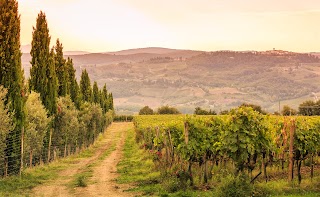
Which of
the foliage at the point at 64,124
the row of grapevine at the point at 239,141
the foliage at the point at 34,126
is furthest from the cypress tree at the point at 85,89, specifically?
the row of grapevine at the point at 239,141

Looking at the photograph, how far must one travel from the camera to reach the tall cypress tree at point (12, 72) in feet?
75.2

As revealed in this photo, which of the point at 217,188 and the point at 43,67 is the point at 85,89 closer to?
the point at 43,67

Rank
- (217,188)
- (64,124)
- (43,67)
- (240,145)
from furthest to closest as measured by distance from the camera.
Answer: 1. (64,124)
2. (43,67)
3. (240,145)
4. (217,188)

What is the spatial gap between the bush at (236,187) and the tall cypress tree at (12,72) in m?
12.0

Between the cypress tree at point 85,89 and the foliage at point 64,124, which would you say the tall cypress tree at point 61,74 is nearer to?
the foliage at point 64,124

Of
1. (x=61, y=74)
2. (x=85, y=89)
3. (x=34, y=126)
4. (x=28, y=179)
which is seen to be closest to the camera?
(x=28, y=179)

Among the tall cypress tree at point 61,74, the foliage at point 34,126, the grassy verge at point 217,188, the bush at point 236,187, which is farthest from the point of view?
the tall cypress tree at point 61,74

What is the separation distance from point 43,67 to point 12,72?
9.08 meters

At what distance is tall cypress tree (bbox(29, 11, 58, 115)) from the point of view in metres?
32.3

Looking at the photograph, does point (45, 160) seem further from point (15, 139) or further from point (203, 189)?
point (203, 189)

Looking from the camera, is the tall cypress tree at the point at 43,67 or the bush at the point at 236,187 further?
the tall cypress tree at the point at 43,67

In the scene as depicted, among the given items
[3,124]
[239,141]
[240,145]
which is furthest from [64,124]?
[240,145]

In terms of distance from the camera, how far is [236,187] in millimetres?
16031

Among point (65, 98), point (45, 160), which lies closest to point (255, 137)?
point (45, 160)
